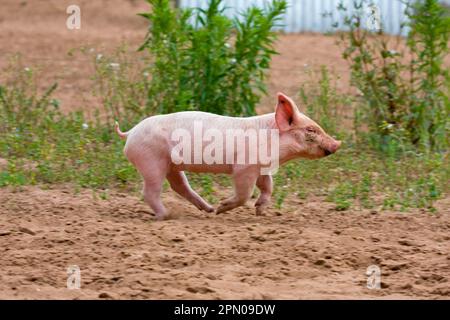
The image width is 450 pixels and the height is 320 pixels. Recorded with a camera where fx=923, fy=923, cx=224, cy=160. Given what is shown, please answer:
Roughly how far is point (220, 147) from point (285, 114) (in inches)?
22.0

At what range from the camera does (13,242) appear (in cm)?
630

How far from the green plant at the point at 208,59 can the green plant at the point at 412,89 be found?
0.95 m

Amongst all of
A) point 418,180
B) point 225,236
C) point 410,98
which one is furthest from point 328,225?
point 410,98

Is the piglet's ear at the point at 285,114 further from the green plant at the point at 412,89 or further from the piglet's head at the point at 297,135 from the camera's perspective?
the green plant at the point at 412,89

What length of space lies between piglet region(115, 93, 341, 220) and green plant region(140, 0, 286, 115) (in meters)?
2.21

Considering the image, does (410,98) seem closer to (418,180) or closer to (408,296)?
(418,180)

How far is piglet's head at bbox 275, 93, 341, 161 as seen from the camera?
6941mm

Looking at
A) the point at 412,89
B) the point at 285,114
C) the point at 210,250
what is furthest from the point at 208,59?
the point at 210,250

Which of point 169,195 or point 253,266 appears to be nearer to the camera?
point 253,266

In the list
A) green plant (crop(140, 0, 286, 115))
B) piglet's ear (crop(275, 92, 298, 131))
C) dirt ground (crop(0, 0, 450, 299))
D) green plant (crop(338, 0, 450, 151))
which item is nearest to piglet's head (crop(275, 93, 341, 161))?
piglet's ear (crop(275, 92, 298, 131))

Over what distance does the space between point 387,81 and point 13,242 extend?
15.7 feet

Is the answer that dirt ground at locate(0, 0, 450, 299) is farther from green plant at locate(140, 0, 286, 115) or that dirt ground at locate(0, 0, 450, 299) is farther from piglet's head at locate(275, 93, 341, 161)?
green plant at locate(140, 0, 286, 115)

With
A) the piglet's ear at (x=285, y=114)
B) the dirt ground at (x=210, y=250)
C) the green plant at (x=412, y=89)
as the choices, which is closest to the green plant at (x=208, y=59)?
the green plant at (x=412, y=89)
